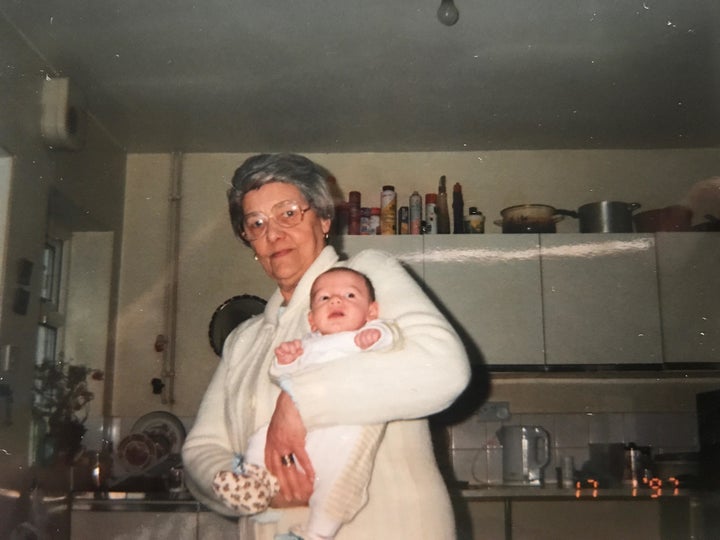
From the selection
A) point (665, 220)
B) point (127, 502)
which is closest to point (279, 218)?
point (127, 502)

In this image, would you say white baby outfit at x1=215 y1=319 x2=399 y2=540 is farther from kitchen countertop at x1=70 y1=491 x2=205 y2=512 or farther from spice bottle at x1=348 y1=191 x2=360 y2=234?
spice bottle at x1=348 y1=191 x2=360 y2=234

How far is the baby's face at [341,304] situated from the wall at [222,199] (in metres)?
0.97

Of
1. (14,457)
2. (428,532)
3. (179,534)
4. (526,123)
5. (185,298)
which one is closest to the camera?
(428,532)

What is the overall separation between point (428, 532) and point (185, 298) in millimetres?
1169

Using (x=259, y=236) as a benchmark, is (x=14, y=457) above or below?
below

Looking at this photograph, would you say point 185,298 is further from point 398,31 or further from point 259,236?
point 259,236

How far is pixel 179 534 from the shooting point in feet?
4.56

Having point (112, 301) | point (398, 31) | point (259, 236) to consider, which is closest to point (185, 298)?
point (112, 301)

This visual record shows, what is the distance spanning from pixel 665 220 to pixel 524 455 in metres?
0.65

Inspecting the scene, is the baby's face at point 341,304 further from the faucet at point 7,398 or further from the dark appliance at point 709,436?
the dark appliance at point 709,436

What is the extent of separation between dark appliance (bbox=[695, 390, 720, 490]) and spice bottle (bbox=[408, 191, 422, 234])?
0.77 meters

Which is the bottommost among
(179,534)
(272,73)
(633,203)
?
(179,534)

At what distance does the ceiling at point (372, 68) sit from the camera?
3.61 ft

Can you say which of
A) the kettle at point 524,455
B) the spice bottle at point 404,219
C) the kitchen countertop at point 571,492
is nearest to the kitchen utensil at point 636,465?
the kitchen countertop at point 571,492
